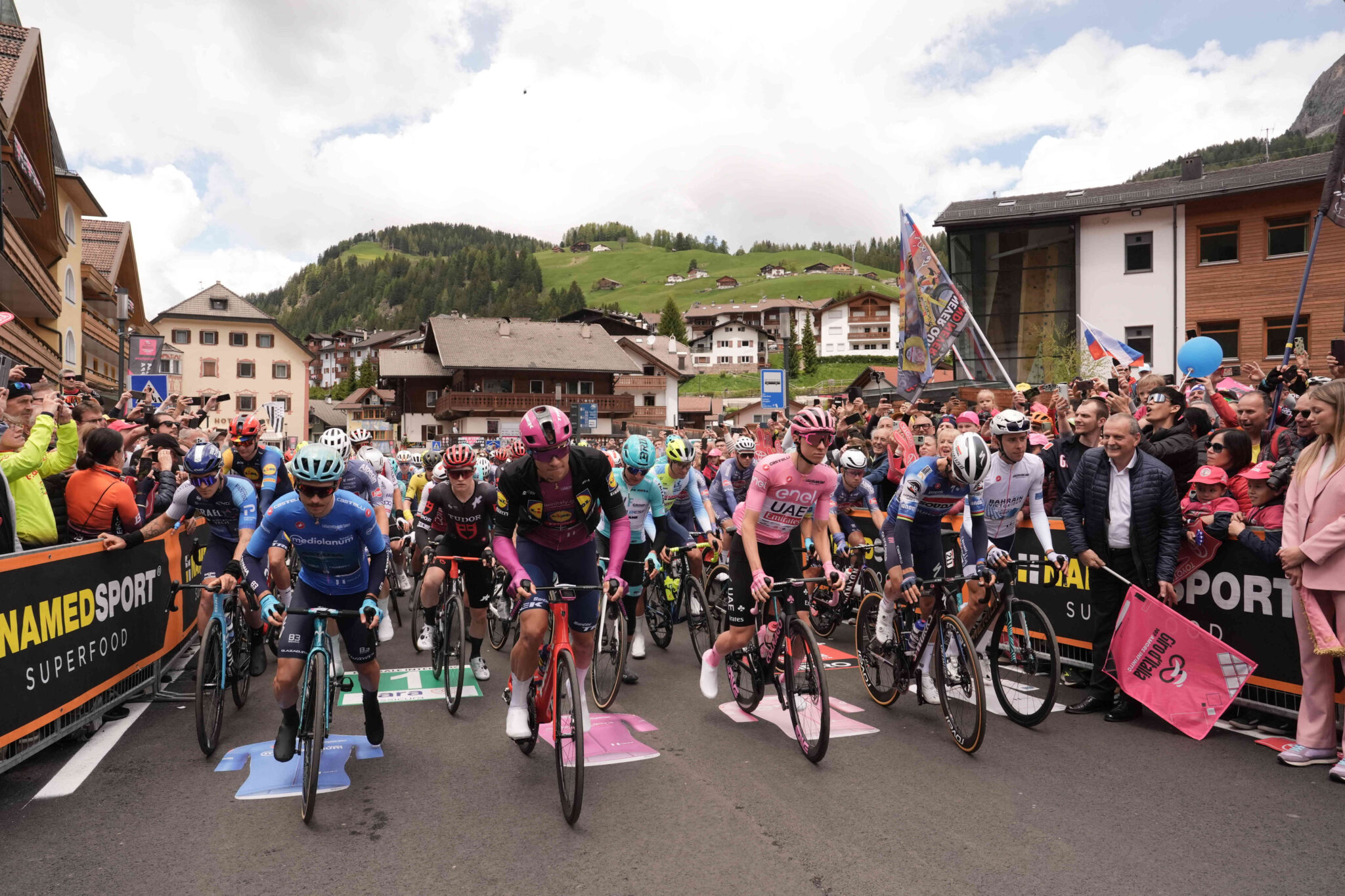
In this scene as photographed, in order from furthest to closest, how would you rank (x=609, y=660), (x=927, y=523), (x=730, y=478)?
(x=730, y=478), (x=609, y=660), (x=927, y=523)

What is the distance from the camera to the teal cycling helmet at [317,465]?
535 centimetres

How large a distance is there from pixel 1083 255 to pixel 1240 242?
512 cm

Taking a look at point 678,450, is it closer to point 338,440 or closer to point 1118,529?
point 338,440

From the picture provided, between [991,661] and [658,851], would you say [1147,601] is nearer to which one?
[991,661]

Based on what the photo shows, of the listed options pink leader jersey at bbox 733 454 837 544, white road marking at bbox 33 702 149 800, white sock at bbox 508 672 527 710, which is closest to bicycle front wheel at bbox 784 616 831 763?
pink leader jersey at bbox 733 454 837 544

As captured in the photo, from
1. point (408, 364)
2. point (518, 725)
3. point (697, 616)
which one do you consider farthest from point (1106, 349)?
point (408, 364)

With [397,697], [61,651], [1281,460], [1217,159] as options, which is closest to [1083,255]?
[1281,460]

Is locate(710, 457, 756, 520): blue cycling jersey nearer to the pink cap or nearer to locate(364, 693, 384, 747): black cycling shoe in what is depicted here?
the pink cap

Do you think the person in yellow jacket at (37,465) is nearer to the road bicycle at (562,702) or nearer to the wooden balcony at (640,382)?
the road bicycle at (562,702)

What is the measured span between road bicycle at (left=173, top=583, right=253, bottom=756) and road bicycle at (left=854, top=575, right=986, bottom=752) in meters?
4.87

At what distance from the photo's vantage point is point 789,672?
6.16 metres

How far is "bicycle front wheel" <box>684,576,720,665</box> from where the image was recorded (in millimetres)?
8727

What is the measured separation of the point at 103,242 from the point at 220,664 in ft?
149

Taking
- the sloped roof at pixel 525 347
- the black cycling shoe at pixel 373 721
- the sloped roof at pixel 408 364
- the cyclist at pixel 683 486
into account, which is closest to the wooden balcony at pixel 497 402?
the sloped roof at pixel 525 347
